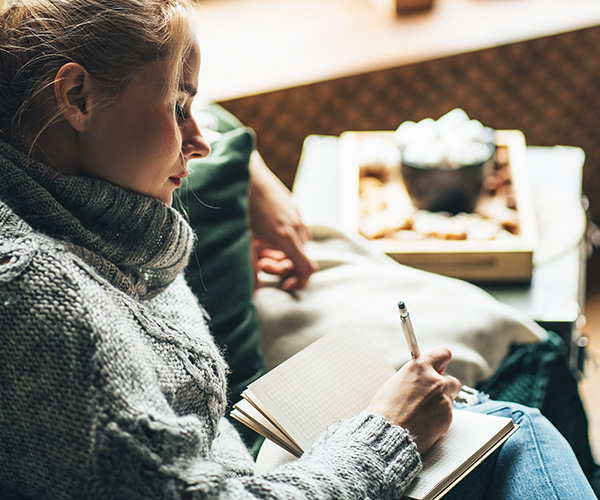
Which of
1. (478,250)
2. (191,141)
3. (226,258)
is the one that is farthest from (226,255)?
(478,250)

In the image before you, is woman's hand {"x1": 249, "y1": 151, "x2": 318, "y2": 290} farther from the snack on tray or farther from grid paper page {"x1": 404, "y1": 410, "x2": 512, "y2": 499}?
grid paper page {"x1": 404, "y1": 410, "x2": 512, "y2": 499}

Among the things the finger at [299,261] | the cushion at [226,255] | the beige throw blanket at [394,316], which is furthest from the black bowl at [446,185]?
the cushion at [226,255]

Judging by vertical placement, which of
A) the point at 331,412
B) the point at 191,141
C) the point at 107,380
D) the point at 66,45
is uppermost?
the point at 66,45

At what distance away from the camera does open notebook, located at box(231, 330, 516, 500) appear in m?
0.76

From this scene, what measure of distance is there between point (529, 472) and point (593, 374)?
1.10 meters

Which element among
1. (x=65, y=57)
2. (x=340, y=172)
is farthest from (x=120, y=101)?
(x=340, y=172)

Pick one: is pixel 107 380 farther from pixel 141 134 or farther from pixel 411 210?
pixel 411 210

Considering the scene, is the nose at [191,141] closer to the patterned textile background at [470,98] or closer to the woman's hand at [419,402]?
the woman's hand at [419,402]

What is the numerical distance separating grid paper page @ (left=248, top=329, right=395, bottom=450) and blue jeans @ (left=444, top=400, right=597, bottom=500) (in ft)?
0.51

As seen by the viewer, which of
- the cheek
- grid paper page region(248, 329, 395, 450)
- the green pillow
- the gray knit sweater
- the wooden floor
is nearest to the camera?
the gray knit sweater

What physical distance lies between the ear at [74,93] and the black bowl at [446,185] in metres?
0.89

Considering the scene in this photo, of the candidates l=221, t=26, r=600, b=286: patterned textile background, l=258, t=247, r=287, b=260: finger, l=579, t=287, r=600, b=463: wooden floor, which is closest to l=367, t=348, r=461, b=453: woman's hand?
l=258, t=247, r=287, b=260: finger

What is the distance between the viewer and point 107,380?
0.58m

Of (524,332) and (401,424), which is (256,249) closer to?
(524,332)
